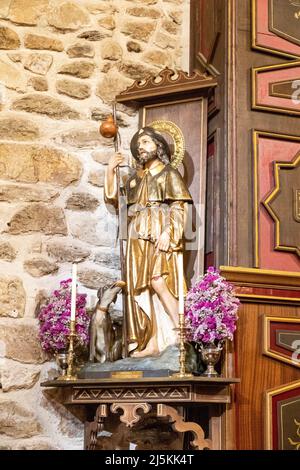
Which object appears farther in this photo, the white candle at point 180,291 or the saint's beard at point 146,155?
the saint's beard at point 146,155

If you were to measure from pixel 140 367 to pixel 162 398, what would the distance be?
15 cm

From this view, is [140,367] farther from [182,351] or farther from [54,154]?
[54,154]

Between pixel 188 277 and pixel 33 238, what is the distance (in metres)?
0.76

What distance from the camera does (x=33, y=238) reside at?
348 centimetres

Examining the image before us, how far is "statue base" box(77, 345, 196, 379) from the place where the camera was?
2902 millimetres

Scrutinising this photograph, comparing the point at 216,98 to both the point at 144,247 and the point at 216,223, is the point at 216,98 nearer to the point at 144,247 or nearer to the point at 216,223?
the point at 216,223

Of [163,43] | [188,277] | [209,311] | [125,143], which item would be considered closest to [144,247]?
[188,277]

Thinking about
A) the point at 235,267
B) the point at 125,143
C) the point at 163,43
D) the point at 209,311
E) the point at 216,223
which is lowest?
the point at 209,311

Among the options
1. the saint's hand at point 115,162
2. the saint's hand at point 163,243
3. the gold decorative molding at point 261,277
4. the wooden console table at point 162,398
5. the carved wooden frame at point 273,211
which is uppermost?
the saint's hand at point 115,162

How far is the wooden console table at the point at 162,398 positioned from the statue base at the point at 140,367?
38 millimetres

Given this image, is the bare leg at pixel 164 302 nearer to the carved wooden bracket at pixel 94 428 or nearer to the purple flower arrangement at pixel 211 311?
the purple flower arrangement at pixel 211 311

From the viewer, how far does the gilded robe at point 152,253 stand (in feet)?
10.3

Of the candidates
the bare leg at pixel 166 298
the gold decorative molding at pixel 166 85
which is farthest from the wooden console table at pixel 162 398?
the gold decorative molding at pixel 166 85

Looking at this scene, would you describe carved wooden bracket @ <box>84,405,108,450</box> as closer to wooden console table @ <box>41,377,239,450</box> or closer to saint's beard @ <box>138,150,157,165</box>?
wooden console table @ <box>41,377,239,450</box>
